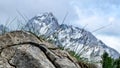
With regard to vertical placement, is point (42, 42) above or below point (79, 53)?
above

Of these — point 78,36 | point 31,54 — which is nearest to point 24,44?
point 31,54

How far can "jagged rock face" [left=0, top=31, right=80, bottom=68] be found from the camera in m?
6.43

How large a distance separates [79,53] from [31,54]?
7.25 feet

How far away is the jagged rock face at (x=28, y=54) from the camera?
6.43m

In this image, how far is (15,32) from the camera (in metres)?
6.93

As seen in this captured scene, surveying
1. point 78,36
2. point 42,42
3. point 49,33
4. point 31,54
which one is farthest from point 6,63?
point 78,36

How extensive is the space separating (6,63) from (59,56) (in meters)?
0.99

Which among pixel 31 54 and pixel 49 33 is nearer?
pixel 31 54

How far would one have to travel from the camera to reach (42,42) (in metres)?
7.09

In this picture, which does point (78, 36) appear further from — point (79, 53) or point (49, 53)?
point (49, 53)

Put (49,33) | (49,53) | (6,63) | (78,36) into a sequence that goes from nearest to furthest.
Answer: (6,63) → (49,53) → (49,33) → (78,36)

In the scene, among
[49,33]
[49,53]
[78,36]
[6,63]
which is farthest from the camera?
[78,36]

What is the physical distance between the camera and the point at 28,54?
6.54 metres

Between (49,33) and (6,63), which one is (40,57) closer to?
(6,63)
